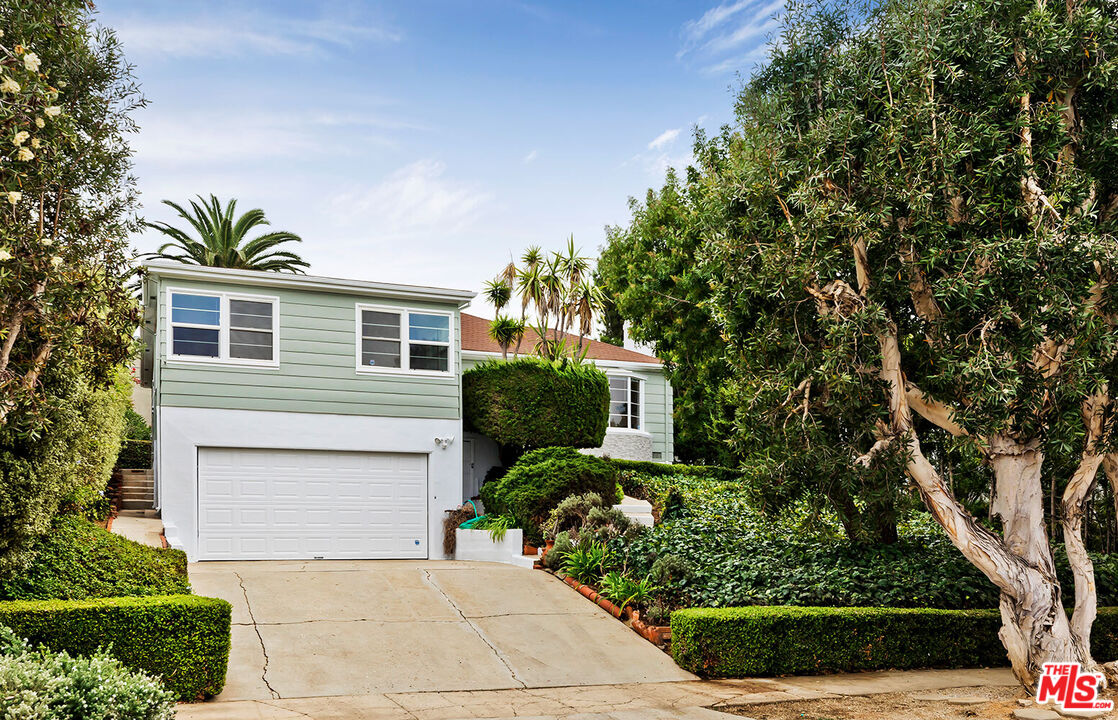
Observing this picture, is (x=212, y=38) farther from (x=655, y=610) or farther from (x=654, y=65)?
(x=655, y=610)

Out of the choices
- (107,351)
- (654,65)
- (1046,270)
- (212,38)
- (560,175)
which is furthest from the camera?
(560,175)

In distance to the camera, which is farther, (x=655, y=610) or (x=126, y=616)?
(x=655, y=610)

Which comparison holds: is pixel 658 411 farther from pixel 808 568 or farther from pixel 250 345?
pixel 808 568

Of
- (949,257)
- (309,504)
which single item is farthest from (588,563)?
(949,257)

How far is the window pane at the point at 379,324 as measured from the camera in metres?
17.6

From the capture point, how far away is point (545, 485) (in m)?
Result: 15.9

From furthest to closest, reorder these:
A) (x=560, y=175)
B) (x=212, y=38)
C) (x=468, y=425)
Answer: (x=468, y=425)
(x=560, y=175)
(x=212, y=38)

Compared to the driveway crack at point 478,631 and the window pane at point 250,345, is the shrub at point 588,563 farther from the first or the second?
the window pane at point 250,345

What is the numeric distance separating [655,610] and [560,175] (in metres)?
9.09

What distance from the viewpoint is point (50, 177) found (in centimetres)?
776

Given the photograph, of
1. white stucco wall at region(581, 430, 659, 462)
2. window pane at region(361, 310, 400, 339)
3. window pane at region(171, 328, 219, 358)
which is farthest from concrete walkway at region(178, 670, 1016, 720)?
white stucco wall at region(581, 430, 659, 462)

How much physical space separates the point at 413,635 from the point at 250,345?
798cm

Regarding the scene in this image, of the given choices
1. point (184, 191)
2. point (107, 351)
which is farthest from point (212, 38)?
point (184, 191)

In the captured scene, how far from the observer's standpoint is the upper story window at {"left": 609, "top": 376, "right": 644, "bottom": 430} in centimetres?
2431
